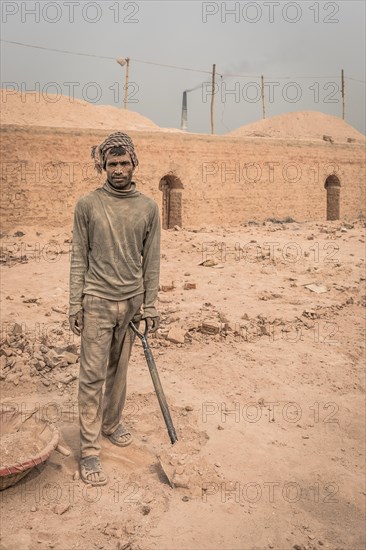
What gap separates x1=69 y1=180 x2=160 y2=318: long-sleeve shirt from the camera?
3066mm

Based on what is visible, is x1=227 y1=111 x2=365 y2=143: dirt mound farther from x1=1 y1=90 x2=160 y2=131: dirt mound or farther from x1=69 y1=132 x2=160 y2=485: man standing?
x1=69 y1=132 x2=160 y2=485: man standing

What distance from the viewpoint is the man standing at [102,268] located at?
10.0 feet

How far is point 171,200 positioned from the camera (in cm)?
1561

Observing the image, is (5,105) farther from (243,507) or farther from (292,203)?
(243,507)

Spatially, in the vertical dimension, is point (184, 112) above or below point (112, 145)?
above

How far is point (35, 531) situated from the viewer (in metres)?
2.61

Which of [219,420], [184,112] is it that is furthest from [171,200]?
[184,112]

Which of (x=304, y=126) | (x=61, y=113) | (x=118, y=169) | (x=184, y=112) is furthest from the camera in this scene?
(x=304, y=126)

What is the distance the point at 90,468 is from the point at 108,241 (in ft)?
4.81

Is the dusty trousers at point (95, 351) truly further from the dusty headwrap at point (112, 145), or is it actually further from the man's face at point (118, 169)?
the dusty headwrap at point (112, 145)

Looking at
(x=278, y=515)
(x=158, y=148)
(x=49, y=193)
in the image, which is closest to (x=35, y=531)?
(x=278, y=515)

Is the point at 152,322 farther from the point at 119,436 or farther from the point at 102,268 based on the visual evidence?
the point at 119,436

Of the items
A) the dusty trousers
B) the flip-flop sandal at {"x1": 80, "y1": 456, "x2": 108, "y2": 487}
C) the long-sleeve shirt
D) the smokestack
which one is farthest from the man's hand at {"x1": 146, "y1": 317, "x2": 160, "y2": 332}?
the smokestack

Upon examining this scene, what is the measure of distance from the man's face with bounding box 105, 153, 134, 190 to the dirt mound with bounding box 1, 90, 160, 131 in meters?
18.0
